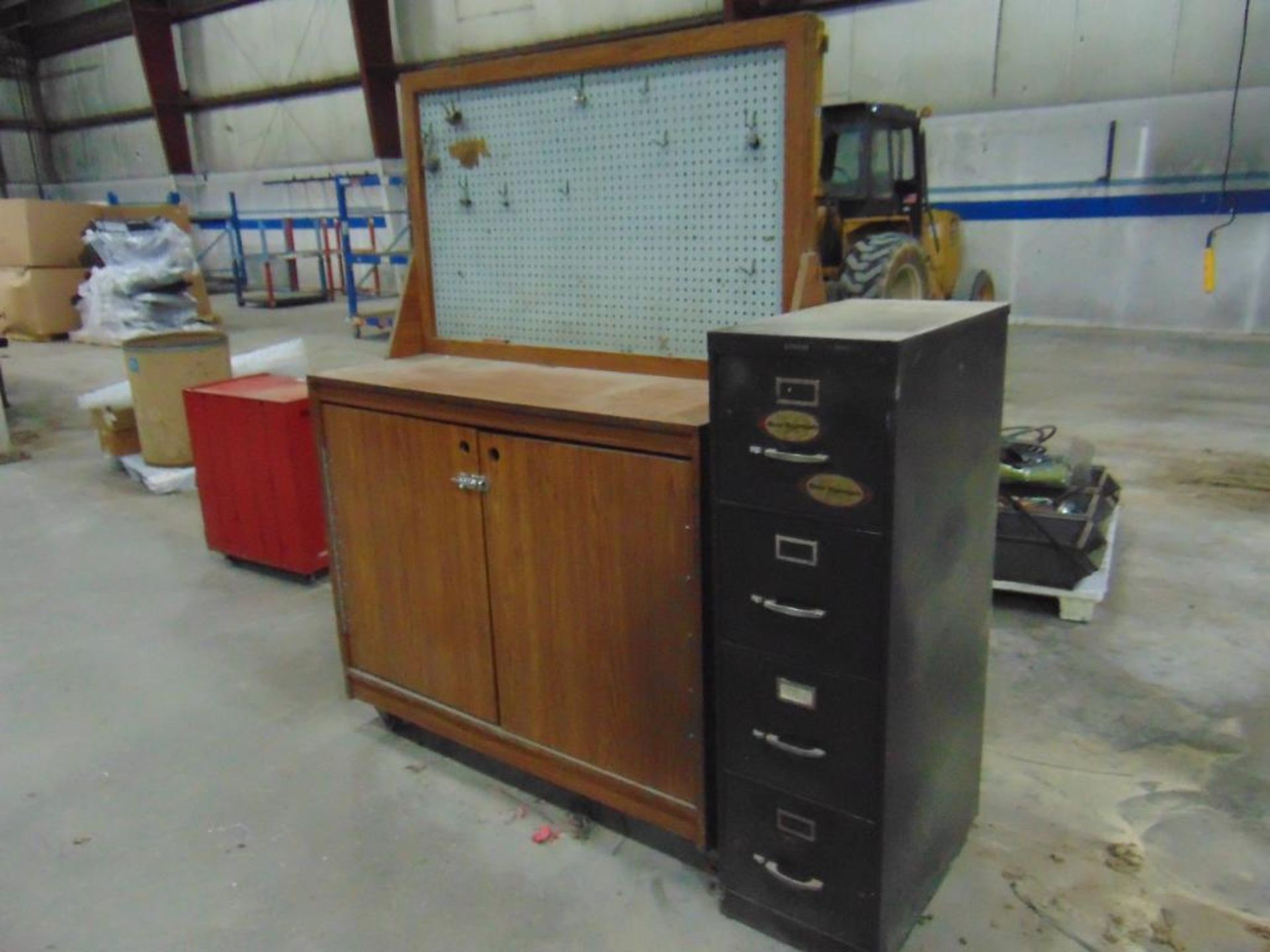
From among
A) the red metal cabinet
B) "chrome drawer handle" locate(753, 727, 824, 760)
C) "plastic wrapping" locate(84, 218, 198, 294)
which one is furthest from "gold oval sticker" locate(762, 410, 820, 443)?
"plastic wrapping" locate(84, 218, 198, 294)

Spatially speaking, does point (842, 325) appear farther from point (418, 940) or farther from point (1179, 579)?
Result: point (1179, 579)

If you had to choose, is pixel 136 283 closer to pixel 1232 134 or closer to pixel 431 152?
pixel 431 152

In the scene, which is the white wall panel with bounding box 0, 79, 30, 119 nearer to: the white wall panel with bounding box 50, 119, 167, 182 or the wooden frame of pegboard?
the white wall panel with bounding box 50, 119, 167, 182

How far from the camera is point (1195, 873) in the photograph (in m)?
1.59

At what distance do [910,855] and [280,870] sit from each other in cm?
115

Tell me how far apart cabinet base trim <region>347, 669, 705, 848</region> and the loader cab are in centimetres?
398

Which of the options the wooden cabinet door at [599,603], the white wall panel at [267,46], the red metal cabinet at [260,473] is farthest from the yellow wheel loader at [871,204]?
the white wall panel at [267,46]

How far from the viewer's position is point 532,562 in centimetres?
170

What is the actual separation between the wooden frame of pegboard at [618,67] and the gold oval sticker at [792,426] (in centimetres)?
45

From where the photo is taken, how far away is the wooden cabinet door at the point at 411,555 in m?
1.81

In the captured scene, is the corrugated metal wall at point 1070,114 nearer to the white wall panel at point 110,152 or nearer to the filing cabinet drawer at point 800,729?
the white wall panel at point 110,152

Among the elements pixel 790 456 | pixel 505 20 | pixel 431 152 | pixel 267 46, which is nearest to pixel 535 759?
pixel 790 456

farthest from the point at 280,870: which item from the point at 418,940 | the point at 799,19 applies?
the point at 799,19

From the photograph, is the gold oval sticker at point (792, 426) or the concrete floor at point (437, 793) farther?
the concrete floor at point (437, 793)
